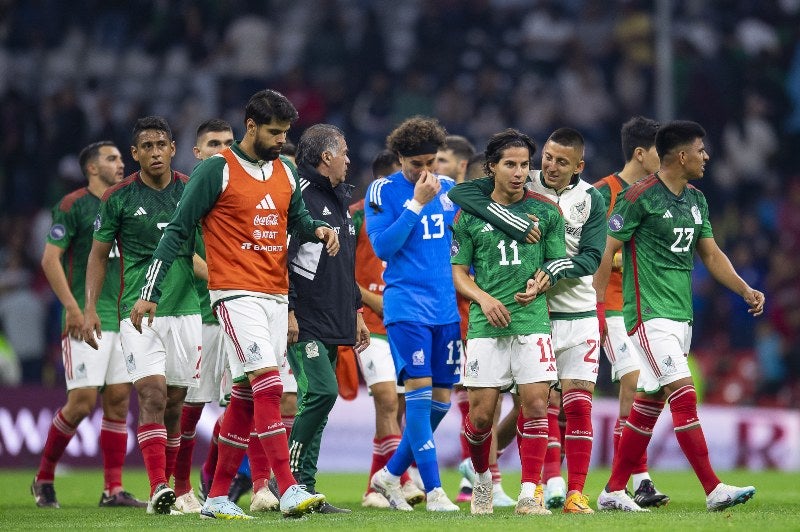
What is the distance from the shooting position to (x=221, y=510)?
8359 millimetres

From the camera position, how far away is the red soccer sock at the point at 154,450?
9062mm

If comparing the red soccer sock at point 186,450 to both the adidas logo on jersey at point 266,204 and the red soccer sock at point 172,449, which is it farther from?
the adidas logo on jersey at point 266,204

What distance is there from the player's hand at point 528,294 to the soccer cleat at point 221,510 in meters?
2.09

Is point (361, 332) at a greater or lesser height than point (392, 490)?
greater

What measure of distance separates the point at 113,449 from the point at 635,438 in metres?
4.04

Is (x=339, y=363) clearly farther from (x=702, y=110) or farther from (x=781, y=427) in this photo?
(x=702, y=110)

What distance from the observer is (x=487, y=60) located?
21.9 metres

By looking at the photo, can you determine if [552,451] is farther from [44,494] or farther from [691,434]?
[44,494]

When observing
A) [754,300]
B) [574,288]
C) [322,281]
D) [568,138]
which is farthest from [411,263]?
[754,300]

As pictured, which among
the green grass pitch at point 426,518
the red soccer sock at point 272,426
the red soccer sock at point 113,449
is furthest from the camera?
the red soccer sock at point 113,449

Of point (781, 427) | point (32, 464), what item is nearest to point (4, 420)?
point (32, 464)

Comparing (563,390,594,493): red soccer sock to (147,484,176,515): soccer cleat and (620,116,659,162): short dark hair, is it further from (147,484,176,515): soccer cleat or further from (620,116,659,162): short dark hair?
(147,484,176,515): soccer cleat

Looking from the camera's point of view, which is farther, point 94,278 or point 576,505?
point 94,278

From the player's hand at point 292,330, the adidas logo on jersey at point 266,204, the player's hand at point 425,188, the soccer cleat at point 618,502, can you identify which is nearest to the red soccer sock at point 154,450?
the player's hand at point 292,330
